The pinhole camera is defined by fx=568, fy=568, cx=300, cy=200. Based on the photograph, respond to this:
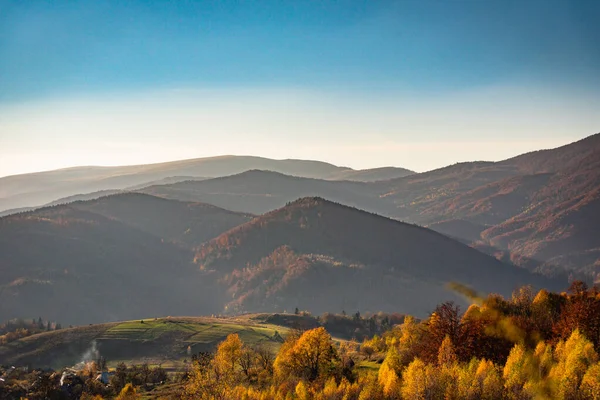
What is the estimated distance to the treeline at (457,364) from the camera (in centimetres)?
8500

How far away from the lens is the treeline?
8500cm

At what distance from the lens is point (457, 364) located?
3765 inches

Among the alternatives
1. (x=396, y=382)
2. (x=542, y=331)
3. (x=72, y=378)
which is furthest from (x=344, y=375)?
(x=72, y=378)

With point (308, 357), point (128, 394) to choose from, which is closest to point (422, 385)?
point (308, 357)

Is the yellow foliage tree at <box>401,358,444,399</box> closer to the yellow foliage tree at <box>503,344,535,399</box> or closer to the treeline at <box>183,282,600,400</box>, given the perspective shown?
the treeline at <box>183,282,600,400</box>

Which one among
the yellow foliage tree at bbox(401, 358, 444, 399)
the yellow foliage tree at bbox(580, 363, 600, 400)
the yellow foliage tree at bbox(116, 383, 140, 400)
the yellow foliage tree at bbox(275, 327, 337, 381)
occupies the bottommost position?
the yellow foliage tree at bbox(116, 383, 140, 400)

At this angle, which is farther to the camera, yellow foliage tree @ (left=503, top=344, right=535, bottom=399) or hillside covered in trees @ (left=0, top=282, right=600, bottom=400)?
hillside covered in trees @ (left=0, top=282, right=600, bottom=400)

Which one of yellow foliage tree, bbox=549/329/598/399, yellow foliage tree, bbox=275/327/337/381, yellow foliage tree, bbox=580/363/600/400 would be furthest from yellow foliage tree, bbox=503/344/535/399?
yellow foliage tree, bbox=275/327/337/381

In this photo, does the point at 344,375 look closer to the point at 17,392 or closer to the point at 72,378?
the point at 72,378

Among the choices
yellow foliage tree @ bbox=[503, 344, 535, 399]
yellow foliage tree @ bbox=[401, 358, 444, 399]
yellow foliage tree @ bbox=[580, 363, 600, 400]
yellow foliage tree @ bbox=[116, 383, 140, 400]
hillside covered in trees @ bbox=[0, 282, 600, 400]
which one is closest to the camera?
yellow foliage tree @ bbox=[580, 363, 600, 400]

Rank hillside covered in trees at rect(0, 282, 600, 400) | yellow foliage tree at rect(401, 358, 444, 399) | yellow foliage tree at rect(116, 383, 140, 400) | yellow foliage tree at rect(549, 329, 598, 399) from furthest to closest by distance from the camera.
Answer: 1. yellow foliage tree at rect(116, 383, 140, 400)
2. yellow foliage tree at rect(401, 358, 444, 399)
3. hillside covered in trees at rect(0, 282, 600, 400)
4. yellow foliage tree at rect(549, 329, 598, 399)

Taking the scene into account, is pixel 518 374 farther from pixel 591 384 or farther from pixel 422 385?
pixel 422 385

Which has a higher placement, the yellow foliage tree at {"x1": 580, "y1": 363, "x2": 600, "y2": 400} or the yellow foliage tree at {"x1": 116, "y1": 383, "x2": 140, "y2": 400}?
the yellow foliage tree at {"x1": 580, "y1": 363, "x2": 600, "y2": 400}

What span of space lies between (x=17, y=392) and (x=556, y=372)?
10830 centimetres
